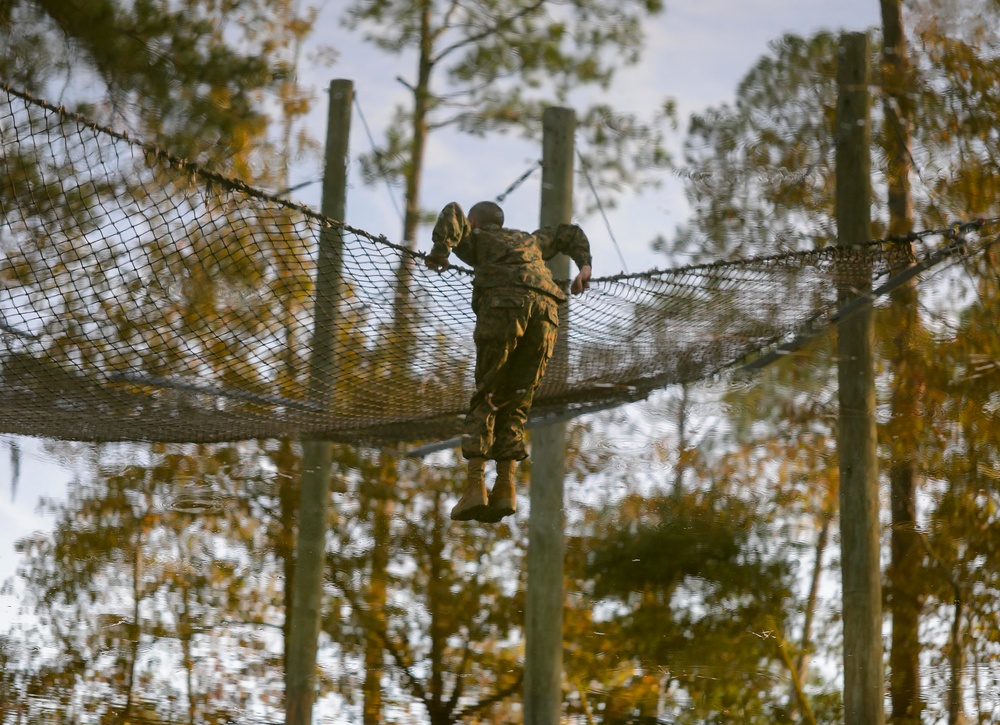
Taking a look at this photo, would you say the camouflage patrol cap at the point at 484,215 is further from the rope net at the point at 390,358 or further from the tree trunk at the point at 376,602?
the tree trunk at the point at 376,602

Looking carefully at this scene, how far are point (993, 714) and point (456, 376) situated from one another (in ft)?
13.1

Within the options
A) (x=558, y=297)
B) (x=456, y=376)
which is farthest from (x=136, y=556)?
(x=558, y=297)

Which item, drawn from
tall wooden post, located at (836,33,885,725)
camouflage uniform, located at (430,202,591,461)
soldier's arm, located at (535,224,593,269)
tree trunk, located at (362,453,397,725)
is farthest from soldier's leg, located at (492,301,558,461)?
tree trunk, located at (362,453,397,725)

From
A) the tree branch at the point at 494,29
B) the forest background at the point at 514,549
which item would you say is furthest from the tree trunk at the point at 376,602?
the tree branch at the point at 494,29

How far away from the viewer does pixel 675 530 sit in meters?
6.21

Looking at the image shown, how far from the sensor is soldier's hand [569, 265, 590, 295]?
2916mm

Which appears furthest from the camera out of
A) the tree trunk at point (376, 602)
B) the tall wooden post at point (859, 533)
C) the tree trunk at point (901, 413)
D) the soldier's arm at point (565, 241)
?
the tree trunk at point (376, 602)

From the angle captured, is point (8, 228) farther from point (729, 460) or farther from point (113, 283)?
point (729, 460)

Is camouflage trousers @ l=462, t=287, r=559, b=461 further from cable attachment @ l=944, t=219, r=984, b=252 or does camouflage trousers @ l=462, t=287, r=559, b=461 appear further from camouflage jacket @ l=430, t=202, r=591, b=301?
cable attachment @ l=944, t=219, r=984, b=252

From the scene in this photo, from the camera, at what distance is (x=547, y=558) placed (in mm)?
3908

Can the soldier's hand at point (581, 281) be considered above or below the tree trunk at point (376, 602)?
above

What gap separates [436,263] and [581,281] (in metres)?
0.48

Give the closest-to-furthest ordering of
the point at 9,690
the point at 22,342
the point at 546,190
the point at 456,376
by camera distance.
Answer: the point at 22,342 → the point at 456,376 → the point at 546,190 → the point at 9,690

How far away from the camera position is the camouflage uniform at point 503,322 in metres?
2.76
